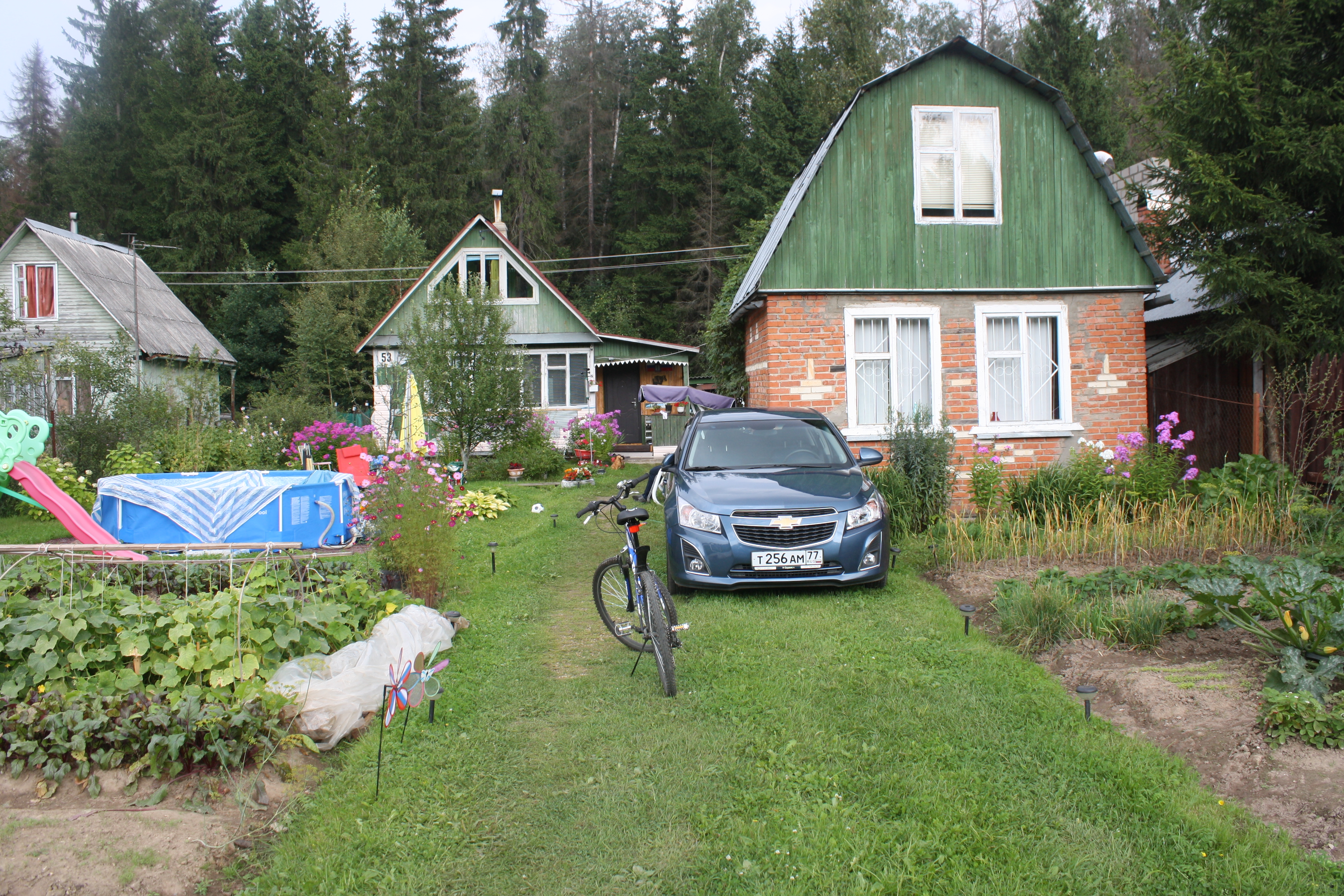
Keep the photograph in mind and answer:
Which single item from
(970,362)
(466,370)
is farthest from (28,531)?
(970,362)

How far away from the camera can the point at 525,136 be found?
3825 cm

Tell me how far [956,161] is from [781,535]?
7.02 m

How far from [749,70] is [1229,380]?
3199cm

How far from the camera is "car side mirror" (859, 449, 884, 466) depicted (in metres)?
7.68

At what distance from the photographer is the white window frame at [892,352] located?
11.1 meters

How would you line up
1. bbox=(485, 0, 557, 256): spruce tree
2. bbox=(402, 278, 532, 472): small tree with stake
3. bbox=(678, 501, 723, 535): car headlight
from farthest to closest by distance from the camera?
bbox=(485, 0, 557, 256): spruce tree
bbox=(402, 278, 532, 472): small tree with stake
bbox=(678, 501, 723, 535): car headlight

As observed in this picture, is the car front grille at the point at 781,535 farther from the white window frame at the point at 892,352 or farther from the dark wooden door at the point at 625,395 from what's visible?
the dark wooden door at the point at 625,395

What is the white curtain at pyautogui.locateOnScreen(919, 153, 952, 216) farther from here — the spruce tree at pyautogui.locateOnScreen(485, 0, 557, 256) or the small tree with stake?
the spruce tree at pyautogui.locateOnScreen(485, 0, 557, 256)

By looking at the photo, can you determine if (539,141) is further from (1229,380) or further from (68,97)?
(1229,380)

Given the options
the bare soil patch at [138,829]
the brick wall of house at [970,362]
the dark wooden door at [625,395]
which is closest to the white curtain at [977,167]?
the brick wall of house at [970,362]

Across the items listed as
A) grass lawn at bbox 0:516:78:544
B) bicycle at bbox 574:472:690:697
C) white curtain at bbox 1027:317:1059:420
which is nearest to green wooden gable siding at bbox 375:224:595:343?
grass lawn at bbox 0:516:78:544

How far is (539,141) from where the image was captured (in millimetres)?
37438

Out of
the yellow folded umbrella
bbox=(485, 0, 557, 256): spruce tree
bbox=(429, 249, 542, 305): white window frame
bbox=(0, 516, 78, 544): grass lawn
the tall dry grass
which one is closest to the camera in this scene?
the tall dry grass

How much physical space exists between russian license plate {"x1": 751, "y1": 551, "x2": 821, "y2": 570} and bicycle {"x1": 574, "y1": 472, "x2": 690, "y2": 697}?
83cm
